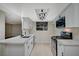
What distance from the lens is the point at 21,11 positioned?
311cm

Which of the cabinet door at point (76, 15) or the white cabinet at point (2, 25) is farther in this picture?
the white cabinet at point (2, 25)

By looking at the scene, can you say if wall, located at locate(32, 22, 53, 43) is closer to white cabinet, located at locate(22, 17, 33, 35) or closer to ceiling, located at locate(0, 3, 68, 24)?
white cabinet, located at locate(22, 17, 33, 35)

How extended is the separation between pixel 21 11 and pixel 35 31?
2.97 ft

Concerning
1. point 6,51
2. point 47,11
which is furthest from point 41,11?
point 6,51

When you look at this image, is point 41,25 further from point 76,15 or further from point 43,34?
point 76,15

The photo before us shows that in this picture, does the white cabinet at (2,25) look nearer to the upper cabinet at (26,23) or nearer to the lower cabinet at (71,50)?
the upper cabinet at (26,23)

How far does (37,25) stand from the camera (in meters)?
3.42

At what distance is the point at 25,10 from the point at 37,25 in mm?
687

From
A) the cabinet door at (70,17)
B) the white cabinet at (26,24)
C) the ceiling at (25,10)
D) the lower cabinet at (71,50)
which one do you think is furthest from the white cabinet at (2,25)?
the cabinet door at (70,17)

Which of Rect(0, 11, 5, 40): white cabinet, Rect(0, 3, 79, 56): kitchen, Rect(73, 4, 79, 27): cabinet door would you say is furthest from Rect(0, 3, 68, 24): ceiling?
Rect(73, 4, 79, 27): cabinet door

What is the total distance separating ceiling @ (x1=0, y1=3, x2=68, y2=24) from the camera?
2.54 meters

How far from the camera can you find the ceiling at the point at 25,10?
8.32 feet

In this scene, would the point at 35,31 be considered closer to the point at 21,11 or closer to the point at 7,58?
the point at 21,11

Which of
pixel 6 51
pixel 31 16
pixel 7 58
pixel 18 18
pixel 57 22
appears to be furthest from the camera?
pixel 57 22
